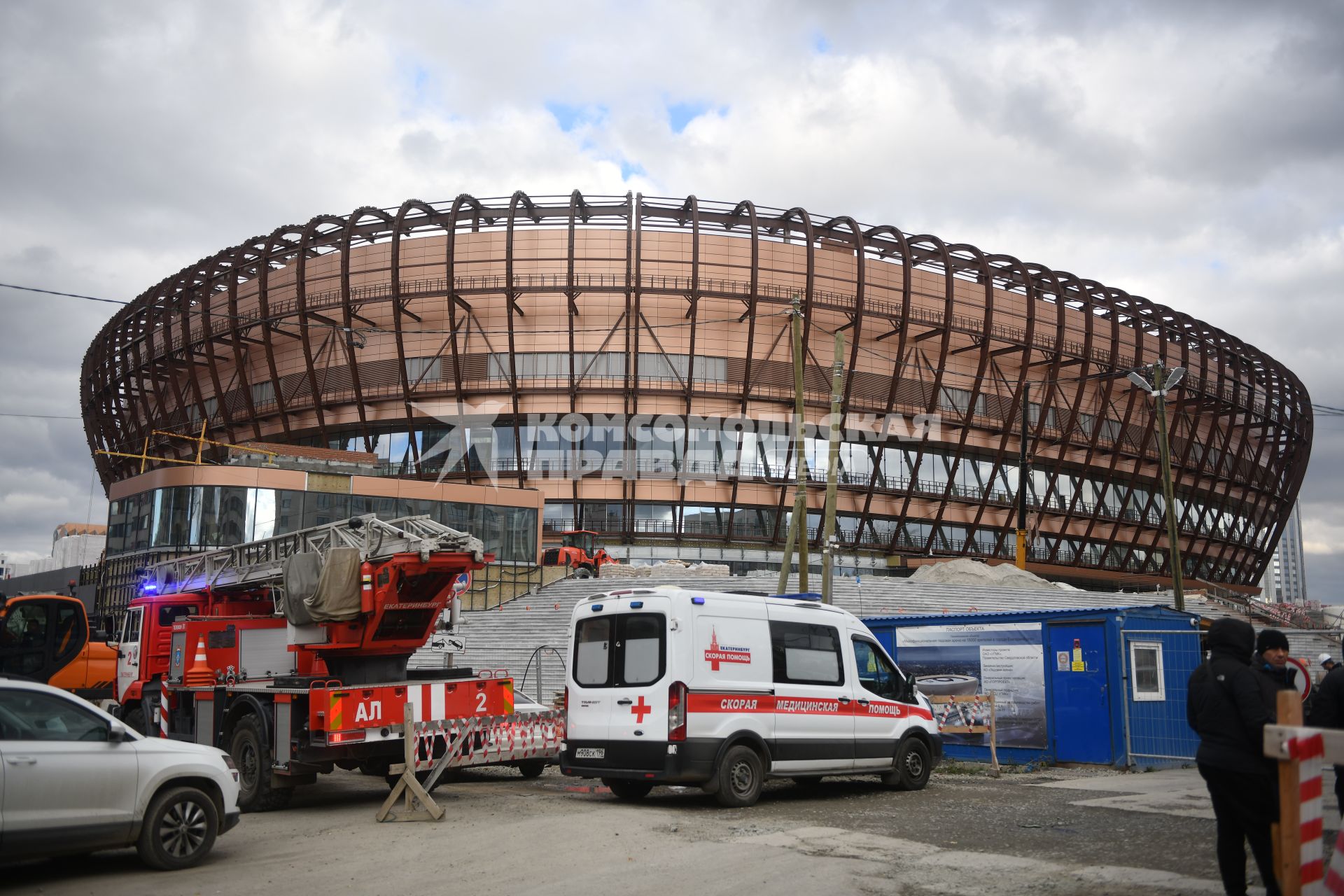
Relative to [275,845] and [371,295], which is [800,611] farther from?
[371,295]

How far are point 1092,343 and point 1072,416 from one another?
4.48 metres

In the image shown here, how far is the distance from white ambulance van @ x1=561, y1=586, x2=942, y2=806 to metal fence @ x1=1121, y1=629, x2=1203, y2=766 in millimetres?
3682

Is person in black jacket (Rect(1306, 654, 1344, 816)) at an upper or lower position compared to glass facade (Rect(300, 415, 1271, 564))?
lower

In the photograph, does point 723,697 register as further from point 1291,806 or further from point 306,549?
point 1291,806

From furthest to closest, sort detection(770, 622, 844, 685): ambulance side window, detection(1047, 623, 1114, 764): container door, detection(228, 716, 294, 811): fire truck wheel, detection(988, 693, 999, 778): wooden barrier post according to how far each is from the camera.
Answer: detection(1047, 623, 1114, 764): container door → detection(988, 693, 999, 778): wooden barrier post → detection(770, 622, 844, 685): ambulance side window → detection(228, 716, 294, 811): fire truck wheel

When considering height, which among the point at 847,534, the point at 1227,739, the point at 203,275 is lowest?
the point at 1227,739

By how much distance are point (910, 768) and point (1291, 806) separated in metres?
8.30

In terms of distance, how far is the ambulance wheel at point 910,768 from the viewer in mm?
12625

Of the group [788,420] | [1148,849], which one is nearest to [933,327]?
[788,420]

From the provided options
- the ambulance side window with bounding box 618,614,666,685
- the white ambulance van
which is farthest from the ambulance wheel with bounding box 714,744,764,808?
the ambulance side window with bounding box 618,614,666,685

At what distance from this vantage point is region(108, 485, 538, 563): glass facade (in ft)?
128

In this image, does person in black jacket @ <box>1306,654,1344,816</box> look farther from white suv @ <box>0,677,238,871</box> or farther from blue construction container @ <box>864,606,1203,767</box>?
white suv @ <box>0,677,238,871</box>

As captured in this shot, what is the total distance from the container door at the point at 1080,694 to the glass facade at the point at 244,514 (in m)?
26.4

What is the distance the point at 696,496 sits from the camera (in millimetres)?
49125
